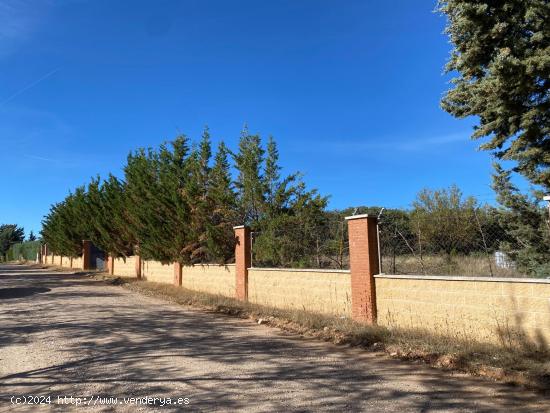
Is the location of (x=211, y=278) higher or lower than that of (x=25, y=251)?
lower

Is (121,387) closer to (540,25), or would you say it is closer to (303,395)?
(303,395)

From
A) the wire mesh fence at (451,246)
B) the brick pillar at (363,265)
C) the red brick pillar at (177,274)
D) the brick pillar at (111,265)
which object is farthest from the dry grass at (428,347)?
the brick pillar at (111,265)

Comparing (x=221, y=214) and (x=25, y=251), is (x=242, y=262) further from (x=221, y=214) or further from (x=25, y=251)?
(x=25, y=251)

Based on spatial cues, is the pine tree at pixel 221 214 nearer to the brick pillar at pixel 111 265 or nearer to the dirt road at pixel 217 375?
the dirt road at pixel 217 375

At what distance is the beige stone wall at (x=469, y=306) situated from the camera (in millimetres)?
7301

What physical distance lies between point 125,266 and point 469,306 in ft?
91.3

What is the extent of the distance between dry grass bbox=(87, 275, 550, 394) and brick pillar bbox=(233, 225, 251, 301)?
6.97 feet

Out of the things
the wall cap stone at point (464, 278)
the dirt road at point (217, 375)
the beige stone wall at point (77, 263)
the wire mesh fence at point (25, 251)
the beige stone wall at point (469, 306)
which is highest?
the wire mesh fence at point (25, 251)

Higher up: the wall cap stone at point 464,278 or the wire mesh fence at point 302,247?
the wire mesh fence at point 302,247

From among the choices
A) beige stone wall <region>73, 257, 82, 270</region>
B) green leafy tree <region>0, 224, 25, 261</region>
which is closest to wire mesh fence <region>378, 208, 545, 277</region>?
beige stone wall <region>73, 257, 82, 270</region>

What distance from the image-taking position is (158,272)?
2550 cm

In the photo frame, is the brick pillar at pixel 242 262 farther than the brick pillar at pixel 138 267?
No

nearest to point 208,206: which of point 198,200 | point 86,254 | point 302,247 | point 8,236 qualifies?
point 198,200

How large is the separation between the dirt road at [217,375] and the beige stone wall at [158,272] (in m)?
12.4
